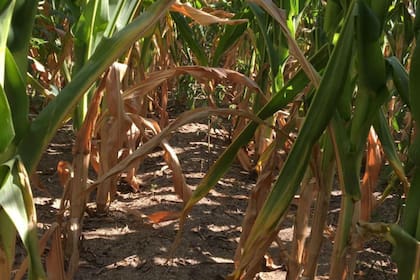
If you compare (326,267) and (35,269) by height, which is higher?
(35,269)

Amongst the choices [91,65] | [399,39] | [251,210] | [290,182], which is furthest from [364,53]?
[399,39]

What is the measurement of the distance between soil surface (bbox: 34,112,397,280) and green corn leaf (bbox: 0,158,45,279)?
15.5 inches

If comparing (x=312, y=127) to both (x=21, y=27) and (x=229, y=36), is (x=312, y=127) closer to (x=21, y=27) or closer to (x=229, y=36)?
(x=21, y=27)

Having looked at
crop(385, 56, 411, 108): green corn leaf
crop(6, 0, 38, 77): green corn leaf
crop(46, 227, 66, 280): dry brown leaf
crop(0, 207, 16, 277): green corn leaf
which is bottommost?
crop(46, 227, 66, 280): dry brown leaf

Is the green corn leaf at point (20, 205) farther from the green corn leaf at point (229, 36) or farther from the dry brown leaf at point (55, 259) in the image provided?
the green corn leaf at point (229, 36)

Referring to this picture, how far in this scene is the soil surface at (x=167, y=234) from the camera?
169 centimetres

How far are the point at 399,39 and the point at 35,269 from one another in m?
2.01

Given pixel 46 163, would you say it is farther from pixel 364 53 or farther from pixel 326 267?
pixel 364 53

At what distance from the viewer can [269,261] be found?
1.73m

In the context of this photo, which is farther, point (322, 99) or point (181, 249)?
point (181, 249)

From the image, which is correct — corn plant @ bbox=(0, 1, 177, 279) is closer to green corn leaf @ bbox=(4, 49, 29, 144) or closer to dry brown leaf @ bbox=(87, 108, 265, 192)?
green corn leaf @ bbox=(4, 49, 29, 144)

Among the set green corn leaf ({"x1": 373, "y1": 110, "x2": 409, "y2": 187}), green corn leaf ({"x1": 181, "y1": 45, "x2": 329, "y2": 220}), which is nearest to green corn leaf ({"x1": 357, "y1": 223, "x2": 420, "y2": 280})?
green corn leaf ({"x1": 373, "y1": 110, "x2": 409, "y2": 187})

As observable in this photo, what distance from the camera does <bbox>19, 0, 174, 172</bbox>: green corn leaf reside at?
39.7 inches

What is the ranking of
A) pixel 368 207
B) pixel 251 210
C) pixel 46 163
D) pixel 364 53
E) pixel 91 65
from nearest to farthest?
1. pixel 364 53
2. pixel 91 65
3. pixel 368 207
4. pixel 251 210
5. pixel 46 163
